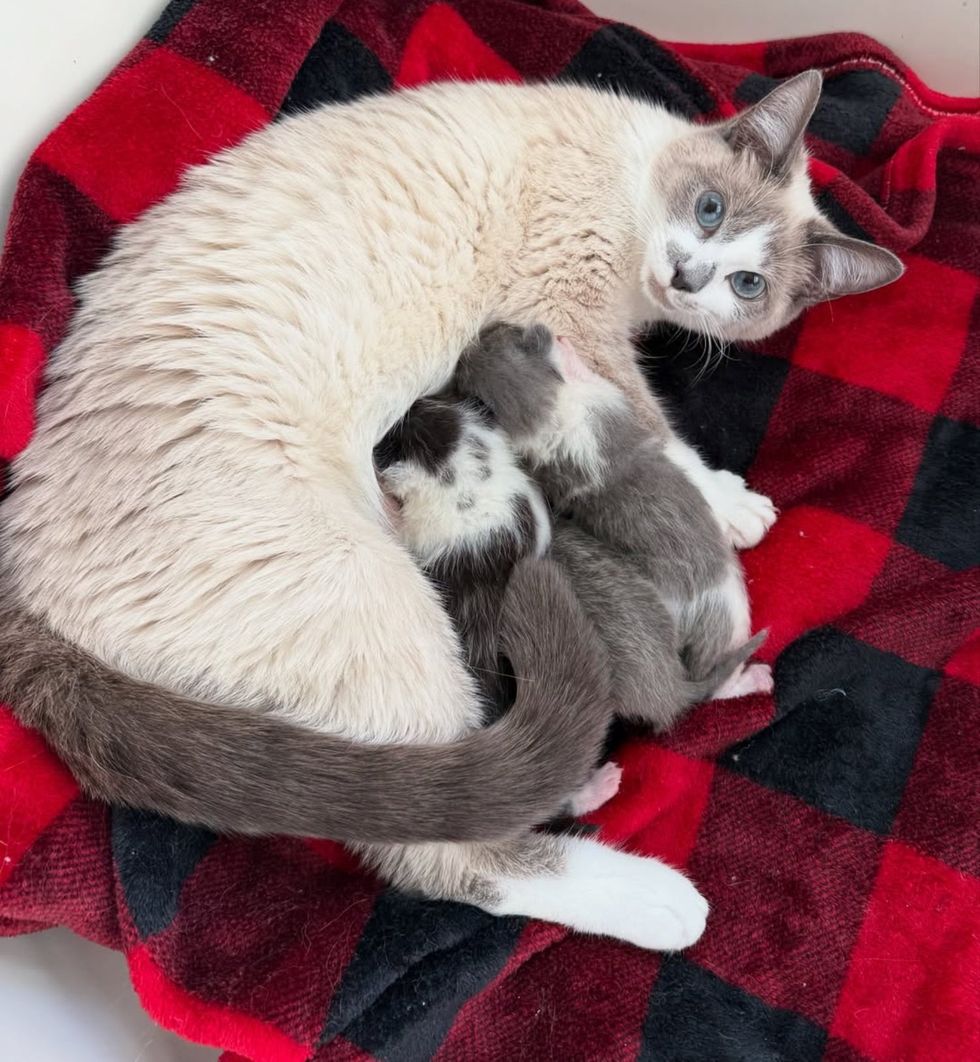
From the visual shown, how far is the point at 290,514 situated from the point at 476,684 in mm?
407

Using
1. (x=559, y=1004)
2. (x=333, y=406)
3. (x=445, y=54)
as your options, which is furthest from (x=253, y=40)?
(x=559, y=1004)

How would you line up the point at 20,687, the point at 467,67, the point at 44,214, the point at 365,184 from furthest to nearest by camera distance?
the point at 467,67 < the point at 365,184 < the point at 44,214 < the point at 20,687

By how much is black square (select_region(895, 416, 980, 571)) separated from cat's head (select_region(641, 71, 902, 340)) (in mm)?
365

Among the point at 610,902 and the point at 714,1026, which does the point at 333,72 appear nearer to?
the point at 610,902

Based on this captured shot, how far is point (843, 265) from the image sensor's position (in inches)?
66.0

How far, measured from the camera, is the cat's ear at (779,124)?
155 cm

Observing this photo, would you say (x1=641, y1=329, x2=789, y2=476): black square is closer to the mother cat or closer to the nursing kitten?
the mother cat

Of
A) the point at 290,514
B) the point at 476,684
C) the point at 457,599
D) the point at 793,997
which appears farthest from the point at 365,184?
the point at 793,997

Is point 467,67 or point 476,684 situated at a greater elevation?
point 467,67

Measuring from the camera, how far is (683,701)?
153 cm

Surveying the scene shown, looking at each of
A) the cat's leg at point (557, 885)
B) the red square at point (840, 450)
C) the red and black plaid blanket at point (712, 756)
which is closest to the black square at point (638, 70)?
the red and black plaid blanket at point (712, 756)

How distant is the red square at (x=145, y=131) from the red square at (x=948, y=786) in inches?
65.2

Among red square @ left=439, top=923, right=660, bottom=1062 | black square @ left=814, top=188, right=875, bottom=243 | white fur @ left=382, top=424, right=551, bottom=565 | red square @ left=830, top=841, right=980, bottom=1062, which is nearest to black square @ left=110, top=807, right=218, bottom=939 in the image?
red square @ left=439, top=923, right=660, bottom=1062

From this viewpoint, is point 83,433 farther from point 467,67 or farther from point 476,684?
point 467,67
